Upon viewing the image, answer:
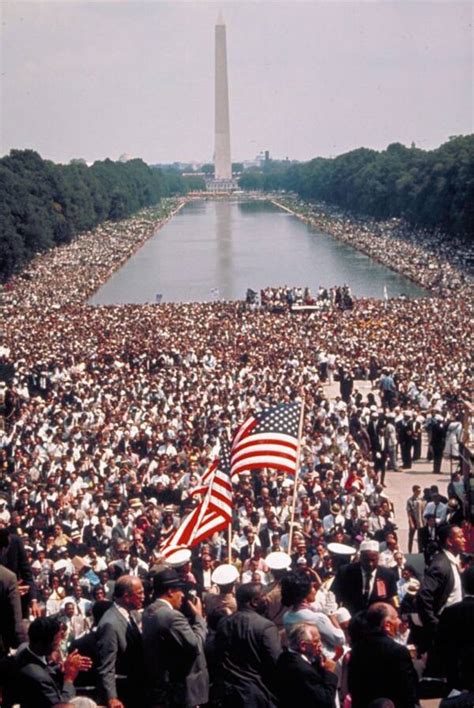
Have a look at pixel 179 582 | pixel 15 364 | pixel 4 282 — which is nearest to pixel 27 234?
pixel 4 282

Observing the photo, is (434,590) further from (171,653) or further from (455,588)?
(171,653)

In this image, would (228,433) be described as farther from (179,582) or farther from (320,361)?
(179,582)

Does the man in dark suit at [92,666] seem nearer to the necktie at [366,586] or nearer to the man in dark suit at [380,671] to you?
the man in dark suit at [380,671]

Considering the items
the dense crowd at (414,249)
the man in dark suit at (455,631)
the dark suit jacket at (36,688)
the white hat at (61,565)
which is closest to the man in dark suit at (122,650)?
the dark suit jacket at (36,688)

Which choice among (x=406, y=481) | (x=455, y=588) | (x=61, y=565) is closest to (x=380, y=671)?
(x=455, y=588)

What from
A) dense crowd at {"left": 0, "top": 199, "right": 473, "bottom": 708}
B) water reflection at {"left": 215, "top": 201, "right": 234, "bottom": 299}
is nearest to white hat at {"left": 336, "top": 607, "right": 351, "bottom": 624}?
dense crowd at {"left": 0, "top": 199, "right": 473, "bottom": 708}

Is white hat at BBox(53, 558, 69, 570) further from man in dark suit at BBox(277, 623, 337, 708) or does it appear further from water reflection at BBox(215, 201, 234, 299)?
water reflection at BBox(215, 201, 234, 299)
